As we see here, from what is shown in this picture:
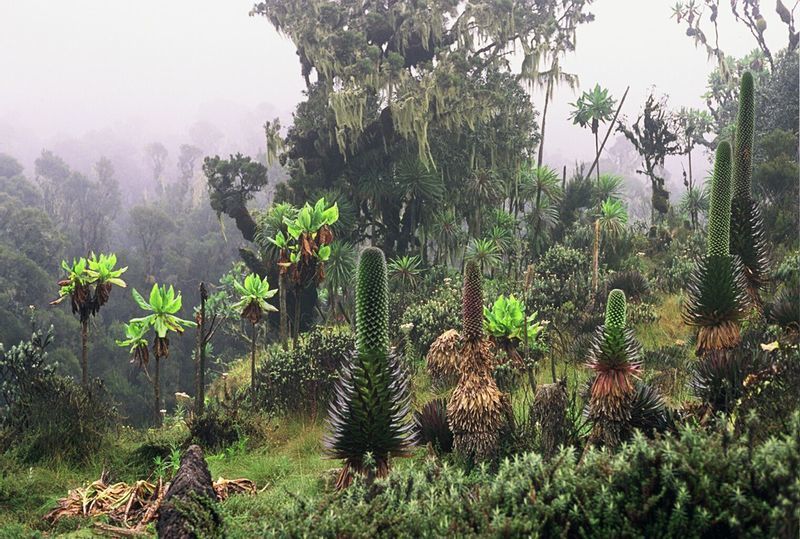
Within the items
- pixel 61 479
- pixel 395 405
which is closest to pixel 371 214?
pixel 61 479

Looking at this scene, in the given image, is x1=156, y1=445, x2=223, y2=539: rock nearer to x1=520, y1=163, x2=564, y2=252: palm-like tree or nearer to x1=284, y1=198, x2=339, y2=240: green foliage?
x1=284, y1=198, x2=339, y2=240: green foliage

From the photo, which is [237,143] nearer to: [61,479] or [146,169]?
[146,169]

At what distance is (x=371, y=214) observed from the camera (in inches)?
1003

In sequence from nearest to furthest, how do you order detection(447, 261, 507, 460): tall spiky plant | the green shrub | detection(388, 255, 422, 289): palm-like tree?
detection(447, 261, 507, 460): tall spiky plant → the green shrub → detection(388, 255, 422, 289): palm-like tree

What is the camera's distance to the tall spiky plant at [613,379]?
17.8ft

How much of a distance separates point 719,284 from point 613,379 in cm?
208

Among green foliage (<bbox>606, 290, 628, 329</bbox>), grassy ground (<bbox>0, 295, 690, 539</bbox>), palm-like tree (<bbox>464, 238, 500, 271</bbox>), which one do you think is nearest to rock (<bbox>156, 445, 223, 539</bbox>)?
grassy ground (<bbox>0, 295, 690, 539</bbox>)

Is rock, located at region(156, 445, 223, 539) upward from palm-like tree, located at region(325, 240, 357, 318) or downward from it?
downward

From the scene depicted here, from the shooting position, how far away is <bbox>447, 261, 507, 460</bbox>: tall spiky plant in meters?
6.15

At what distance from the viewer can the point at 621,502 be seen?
3.61 meters

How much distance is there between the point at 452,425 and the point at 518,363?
3570 mm

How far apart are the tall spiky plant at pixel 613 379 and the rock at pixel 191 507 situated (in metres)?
3.11

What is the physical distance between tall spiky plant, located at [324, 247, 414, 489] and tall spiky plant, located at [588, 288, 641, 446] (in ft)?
5.52

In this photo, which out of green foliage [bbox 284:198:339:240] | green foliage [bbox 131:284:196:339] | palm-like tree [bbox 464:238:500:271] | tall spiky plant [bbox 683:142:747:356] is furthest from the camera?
palm-like tree [bbox 464:238:500:271]
